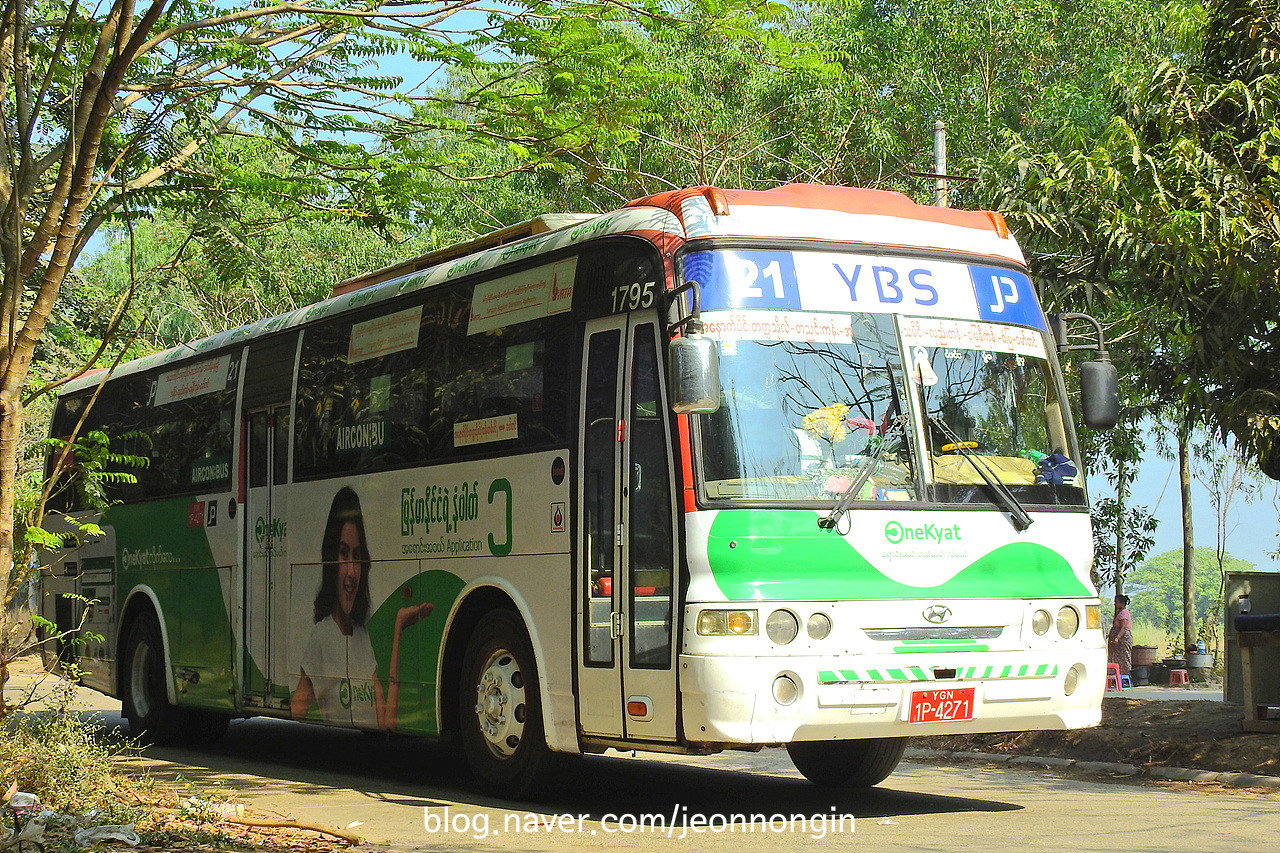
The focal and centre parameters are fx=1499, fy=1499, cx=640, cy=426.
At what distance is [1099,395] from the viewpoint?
9094 millimetres

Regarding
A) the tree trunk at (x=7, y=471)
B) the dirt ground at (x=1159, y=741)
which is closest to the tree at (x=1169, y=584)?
the dirt ground at (x=1159, y=741)

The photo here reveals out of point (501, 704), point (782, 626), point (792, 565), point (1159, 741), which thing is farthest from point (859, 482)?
point (1159, 741)

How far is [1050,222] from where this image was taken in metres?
13.5

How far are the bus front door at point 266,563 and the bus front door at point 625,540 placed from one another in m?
4.28

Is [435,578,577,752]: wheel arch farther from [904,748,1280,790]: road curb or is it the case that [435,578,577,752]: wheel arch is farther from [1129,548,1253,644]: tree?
[1129,548,1253,644]: tree

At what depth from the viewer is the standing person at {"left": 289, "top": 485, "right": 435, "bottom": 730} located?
35.3 feet

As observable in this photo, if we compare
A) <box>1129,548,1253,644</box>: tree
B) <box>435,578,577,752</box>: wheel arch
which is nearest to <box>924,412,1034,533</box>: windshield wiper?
<box>435,578,577,752</box>: wheel arch

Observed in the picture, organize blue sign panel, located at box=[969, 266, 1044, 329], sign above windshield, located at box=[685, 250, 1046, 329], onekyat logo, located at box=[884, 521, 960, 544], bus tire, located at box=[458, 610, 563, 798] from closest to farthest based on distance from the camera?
1. onekyat logo, located at box=[884, 521, 960, 544]
2. sign above windshield, located at box=[685, 250, 1046, 329]
3. blue sign panel, located at box=[969, 266, 1044, 329]
4. bus tire, located at box=[458, 610, 563, 798]

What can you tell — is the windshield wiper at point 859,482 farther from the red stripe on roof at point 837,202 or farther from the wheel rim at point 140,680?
the wheel rim at point 140,680

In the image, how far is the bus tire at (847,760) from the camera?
10.1m

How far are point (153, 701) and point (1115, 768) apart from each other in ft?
29.2

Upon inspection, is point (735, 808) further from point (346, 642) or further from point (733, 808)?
point (346, 642)

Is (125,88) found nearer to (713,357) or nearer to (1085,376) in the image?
(713,357)

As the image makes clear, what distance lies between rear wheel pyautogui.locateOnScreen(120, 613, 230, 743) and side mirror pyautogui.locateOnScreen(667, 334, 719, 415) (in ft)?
26.8
